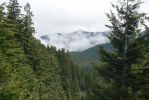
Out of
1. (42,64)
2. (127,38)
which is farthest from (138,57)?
(42,64)

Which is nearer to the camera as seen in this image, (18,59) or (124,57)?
(124,57)

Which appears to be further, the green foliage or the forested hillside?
the forested hillside

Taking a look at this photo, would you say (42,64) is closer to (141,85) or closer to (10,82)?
(10,82)

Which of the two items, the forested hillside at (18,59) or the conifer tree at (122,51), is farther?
the forested hillside at (18,59)

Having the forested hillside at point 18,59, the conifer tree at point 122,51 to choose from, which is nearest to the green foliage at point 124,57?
the conifer tree at point 122,51

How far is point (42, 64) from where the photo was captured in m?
59.4

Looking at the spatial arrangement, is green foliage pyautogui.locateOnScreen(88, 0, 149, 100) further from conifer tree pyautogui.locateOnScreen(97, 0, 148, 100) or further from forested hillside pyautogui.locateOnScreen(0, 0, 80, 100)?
forested hillside pyautogui.locateOnScreen(0, 0, 80, 100)

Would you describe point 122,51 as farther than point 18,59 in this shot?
No

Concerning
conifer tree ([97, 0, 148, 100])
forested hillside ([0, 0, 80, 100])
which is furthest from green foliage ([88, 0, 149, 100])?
forested hillside ([0, 0, 80, 100])

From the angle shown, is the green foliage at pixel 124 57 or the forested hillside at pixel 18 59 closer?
the green foliage at pixel 124 57

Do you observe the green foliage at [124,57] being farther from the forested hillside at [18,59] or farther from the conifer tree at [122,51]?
the forested hillside at [18,59]

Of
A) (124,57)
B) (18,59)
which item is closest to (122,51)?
(124,57)

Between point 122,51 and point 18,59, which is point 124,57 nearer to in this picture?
point 122,51

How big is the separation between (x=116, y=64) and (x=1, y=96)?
11.6 metres
